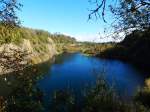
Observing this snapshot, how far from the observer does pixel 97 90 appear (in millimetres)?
22359

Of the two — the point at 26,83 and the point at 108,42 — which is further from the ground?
the point at 108,42

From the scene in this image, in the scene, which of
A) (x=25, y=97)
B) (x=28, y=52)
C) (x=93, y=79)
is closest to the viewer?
(x=28, y=52)

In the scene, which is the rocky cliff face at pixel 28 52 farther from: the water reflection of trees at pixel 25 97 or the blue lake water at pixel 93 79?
the blue lake water at pixel 93 79

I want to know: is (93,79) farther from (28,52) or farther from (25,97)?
(28,52)

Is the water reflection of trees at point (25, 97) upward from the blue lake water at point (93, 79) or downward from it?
upward

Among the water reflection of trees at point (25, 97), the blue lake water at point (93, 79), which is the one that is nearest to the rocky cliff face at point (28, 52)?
the water reflection of trees at point (25, 97)

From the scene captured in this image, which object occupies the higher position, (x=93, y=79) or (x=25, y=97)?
(x=25, y=97)

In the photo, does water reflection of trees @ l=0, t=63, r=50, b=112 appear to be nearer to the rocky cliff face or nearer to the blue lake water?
the rocky cliff face

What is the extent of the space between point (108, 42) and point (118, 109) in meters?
14.2

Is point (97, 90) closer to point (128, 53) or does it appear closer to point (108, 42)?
point (108, 42)

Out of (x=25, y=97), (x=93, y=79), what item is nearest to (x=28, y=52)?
(x=25, y=97)

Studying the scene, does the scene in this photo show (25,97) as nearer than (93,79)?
Yes

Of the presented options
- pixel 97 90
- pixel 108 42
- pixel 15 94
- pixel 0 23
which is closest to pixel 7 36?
pixel 0 23

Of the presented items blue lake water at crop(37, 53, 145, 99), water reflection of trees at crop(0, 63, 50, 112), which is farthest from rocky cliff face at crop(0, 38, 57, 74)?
blue lake water at crop(37, 53, 145, 99)
